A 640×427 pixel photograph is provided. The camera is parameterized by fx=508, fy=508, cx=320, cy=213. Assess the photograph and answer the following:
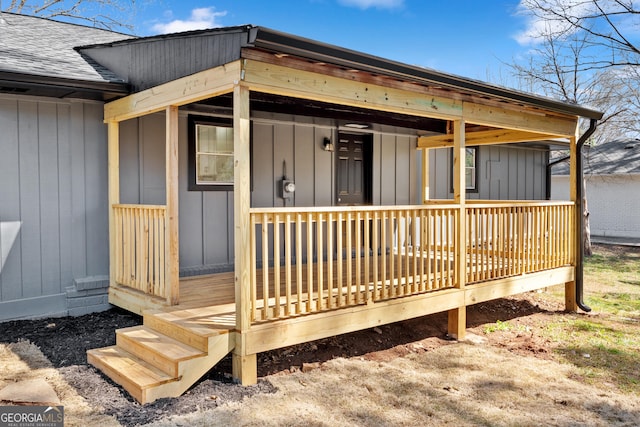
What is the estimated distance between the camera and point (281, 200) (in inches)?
275

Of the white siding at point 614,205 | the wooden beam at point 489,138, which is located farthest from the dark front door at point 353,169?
the white siding at point 614,205

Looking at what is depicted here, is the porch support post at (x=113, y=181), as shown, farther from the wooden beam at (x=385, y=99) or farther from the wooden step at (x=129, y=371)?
the wooden beam at (x=385, y=99)

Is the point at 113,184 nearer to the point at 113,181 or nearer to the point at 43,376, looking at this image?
the point at 113,181

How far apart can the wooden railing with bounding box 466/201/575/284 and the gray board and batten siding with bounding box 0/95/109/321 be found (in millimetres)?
4159

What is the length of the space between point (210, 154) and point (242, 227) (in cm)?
283

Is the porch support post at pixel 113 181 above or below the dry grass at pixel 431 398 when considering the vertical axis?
above

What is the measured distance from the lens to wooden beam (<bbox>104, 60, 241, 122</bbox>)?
3.78 m

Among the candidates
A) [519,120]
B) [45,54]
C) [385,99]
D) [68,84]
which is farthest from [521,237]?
[45,54]

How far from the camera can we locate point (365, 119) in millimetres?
6660

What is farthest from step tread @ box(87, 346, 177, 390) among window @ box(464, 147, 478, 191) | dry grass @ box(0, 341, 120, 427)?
window @ box(464, 147, 478, 191)

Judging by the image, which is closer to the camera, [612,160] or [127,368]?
[127,368]

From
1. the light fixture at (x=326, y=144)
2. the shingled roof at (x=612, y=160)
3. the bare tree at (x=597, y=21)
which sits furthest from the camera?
the shingled roof at (x=612, y=160)

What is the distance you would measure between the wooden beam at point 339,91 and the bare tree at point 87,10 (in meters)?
12.5

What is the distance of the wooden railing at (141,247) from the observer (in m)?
4.80
